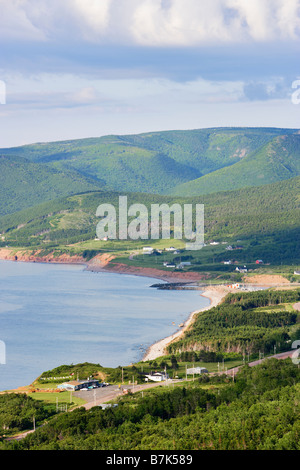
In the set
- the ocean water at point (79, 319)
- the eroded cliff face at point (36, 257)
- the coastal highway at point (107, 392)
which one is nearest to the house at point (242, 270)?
the ocean water at point (79, 319)

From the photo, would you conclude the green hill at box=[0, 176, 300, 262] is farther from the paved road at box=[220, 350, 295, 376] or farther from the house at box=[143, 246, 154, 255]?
the paved road at box=[220, 350, 295, 376]

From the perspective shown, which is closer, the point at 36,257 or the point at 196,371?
the point at 196,371

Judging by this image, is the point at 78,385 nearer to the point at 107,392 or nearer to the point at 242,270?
the point at 107,392

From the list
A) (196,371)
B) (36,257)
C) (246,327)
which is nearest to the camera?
(196,371)

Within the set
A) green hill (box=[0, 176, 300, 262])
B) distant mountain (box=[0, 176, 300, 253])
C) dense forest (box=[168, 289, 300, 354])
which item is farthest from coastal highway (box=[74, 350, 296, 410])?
distant mountain (box=[0, 176, 300, 253])

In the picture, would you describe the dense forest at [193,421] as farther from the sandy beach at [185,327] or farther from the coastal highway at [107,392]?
the sandy beach at [185,327]

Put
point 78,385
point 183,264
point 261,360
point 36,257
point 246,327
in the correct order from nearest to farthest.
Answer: point 78,385 < point 261,360 < point 246,327 < point 183,264 < point 36,257

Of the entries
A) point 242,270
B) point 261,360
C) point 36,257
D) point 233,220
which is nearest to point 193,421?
point 261,360
